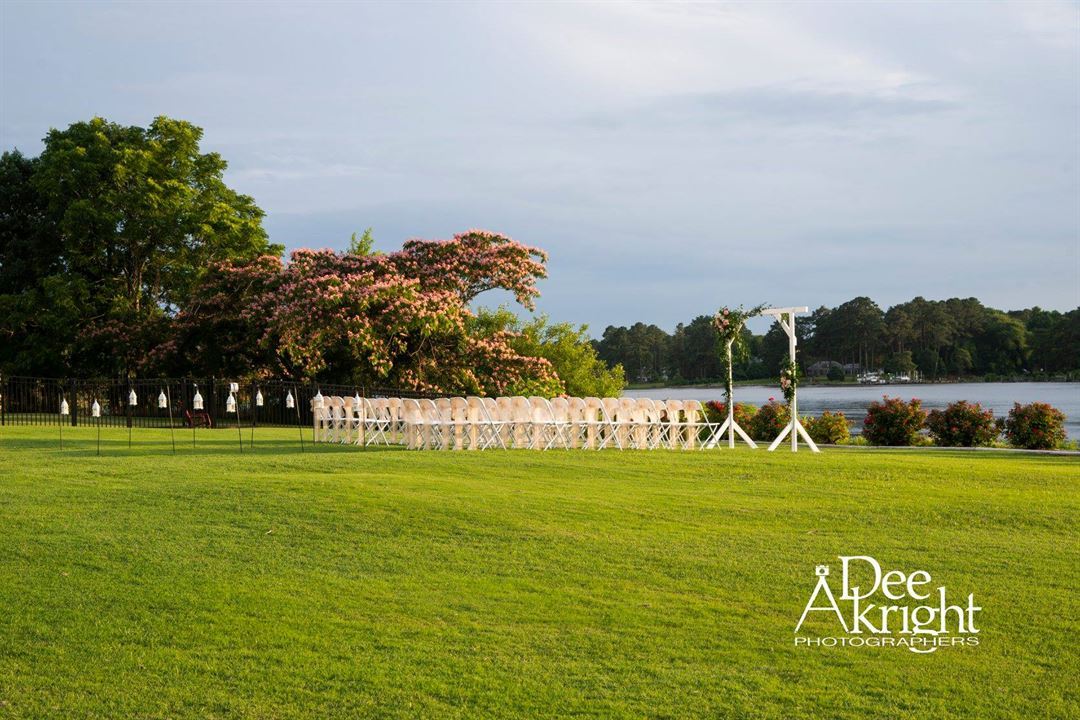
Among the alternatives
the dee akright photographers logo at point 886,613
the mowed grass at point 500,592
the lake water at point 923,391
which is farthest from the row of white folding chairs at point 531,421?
the lake water at point 923,391

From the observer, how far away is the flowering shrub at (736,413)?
86.1ft

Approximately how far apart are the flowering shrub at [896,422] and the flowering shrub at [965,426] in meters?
0.45

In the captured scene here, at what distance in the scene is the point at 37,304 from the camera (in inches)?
1465

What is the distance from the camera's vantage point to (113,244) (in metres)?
38.8

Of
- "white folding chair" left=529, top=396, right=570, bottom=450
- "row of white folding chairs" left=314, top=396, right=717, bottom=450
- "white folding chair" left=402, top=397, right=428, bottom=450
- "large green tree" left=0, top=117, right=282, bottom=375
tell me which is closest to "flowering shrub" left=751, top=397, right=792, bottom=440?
"row of white folding chairs" left=314, top=396, right=717, bottom=450

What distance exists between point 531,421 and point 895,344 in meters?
82.8

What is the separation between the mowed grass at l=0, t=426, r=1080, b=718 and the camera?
6086 mm

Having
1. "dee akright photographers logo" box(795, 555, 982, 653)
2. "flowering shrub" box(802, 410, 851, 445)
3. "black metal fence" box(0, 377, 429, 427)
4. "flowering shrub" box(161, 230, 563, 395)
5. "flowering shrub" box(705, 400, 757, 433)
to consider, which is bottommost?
"dee akright photographers logo" box(795, 555, 982, 653)

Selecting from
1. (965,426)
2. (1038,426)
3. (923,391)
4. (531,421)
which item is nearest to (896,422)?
(965,426)

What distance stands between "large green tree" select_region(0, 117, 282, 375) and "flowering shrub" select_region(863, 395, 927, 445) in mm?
22845

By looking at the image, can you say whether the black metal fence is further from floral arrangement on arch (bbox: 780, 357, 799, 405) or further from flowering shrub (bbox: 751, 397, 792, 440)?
floral arrangement on arch (bbox: 780, 357, 799, 405)

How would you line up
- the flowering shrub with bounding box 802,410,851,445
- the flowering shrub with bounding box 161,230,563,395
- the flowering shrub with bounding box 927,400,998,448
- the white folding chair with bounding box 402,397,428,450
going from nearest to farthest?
the white folding chair with bounding box 402,397,428,450 → the flowering shrub with bounding box 927,400,998,448 → the flowering shrub with bounding box 802,410,851,445 → the flowering shrub with bounding box 161,230,563,395

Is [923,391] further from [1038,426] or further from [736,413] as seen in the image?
[1038,426]

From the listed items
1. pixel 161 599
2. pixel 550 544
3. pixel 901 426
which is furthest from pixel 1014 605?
pixel 901 426
